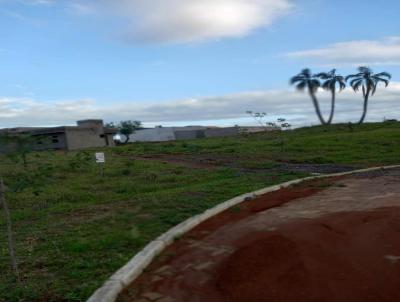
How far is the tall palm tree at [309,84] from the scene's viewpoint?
5538cm

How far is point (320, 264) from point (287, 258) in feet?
1.27

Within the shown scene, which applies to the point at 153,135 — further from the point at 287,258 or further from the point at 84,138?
the point at 287,258

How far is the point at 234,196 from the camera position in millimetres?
9750

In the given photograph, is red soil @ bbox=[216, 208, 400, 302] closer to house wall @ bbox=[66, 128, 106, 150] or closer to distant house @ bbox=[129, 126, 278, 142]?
house wall @ bbox=[66, 128, 106, 150]

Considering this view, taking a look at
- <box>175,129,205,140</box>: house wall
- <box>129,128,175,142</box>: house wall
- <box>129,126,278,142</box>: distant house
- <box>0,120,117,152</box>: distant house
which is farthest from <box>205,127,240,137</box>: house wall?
<box>0,120,117,152</box>: distant house

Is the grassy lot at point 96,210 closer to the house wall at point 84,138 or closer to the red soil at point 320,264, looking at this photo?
the red soil at point 320,264

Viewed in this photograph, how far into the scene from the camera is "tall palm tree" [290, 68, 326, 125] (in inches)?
2180

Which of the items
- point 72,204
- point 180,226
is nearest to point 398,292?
point 180,226

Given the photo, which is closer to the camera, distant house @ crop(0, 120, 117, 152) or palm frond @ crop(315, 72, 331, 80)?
distant house @ crop(0, 120, 117, 152)

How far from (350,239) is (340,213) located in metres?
1.54

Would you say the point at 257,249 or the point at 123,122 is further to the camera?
the point at 123,122

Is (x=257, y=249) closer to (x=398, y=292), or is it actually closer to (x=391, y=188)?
(x=398, y=292)

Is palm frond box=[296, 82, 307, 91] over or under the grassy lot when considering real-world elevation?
over

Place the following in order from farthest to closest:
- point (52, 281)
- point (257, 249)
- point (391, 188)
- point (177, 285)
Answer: point (391, 188), point (257, 249), point (52, 281), point (177, 285)
